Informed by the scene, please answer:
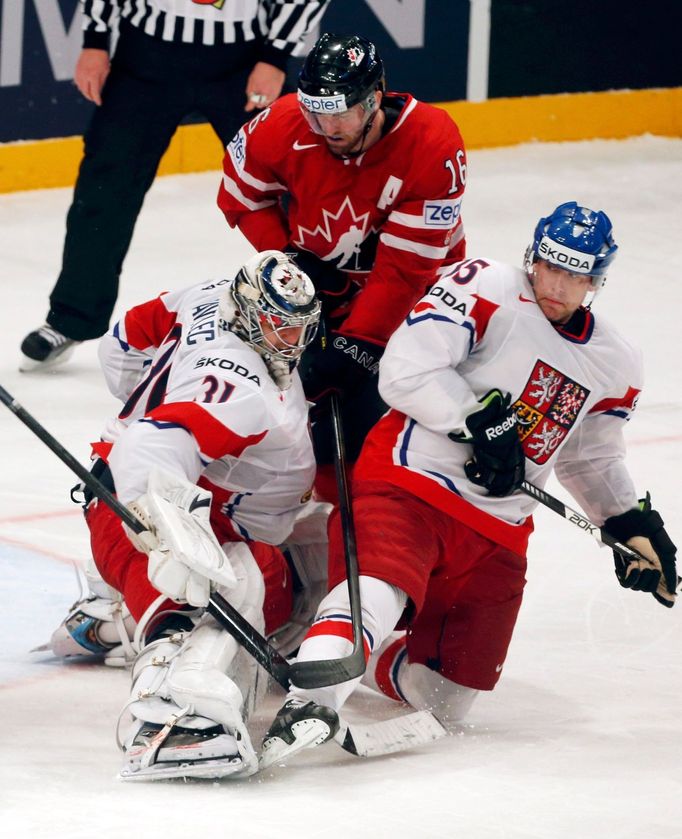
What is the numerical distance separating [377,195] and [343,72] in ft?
1.06

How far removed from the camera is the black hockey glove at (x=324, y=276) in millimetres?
3855

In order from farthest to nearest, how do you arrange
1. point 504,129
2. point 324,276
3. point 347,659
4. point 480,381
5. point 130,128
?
point 504,129
point 130,128
point 324,276
point 480,381
point 347,659

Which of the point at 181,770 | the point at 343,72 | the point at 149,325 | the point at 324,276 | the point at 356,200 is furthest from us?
the point at 324,276

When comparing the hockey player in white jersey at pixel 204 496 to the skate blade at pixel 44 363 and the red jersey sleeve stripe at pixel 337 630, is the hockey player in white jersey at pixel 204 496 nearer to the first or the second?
the red jersey sleeve stripe at pixel 337 630

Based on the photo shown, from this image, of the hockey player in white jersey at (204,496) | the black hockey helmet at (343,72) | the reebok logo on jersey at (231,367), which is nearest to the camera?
the hockey player in white jersey at (204,496)

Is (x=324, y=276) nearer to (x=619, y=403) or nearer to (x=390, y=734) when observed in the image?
(x=619, y=403)

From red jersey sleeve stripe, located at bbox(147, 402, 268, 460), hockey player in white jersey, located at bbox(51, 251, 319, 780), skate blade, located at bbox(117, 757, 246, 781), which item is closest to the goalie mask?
hockey player in white jersey, located at bbox(51, 251, 319, 780)

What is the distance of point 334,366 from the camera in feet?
11.9

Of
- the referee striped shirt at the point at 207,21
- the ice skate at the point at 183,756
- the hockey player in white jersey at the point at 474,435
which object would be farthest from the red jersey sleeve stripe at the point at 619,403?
the referee striped shirt at the point at 207,21

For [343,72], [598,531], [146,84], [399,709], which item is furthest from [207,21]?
[399,709]

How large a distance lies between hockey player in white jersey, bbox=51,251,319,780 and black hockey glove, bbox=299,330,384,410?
35cm

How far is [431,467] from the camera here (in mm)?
3133

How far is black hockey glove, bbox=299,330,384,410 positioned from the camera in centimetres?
363

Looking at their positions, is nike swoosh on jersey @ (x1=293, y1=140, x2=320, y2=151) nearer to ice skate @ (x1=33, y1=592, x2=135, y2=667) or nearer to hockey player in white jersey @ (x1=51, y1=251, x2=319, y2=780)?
hockey player in white jersey @ (x1=51, y1=251, x2=319, y2=780)
